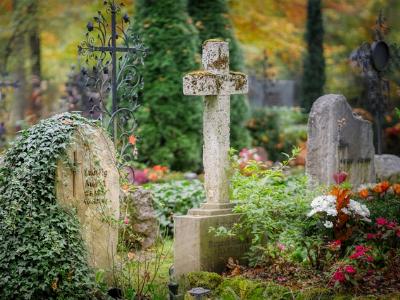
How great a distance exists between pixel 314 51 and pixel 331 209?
1309cm

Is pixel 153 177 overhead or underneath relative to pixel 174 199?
overhead

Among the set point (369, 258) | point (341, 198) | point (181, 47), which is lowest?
point (369, 258)

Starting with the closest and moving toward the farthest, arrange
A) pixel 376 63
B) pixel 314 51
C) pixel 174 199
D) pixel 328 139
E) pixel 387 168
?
1. pixel 328 139
2. pixel 174 199
3. pixel 387 168
4. pixel 376 63
5. pixel 314 51

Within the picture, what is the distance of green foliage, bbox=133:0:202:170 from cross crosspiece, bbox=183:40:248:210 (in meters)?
6.75

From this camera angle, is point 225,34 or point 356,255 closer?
point 356,255

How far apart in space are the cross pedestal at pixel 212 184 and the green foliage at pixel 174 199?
9.34 feet

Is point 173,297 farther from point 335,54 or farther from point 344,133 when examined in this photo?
point 335,54

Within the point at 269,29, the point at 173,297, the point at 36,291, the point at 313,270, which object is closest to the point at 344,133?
the point at 313,270

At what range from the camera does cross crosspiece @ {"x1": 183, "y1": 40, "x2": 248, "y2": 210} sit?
795cm

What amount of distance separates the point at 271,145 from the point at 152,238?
8.80 metres

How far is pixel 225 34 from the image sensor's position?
17219 mm

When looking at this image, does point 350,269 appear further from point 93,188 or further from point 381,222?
point 93,188

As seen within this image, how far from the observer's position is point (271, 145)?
60.4 ft

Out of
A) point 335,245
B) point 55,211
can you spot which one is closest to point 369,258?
point 335,245
